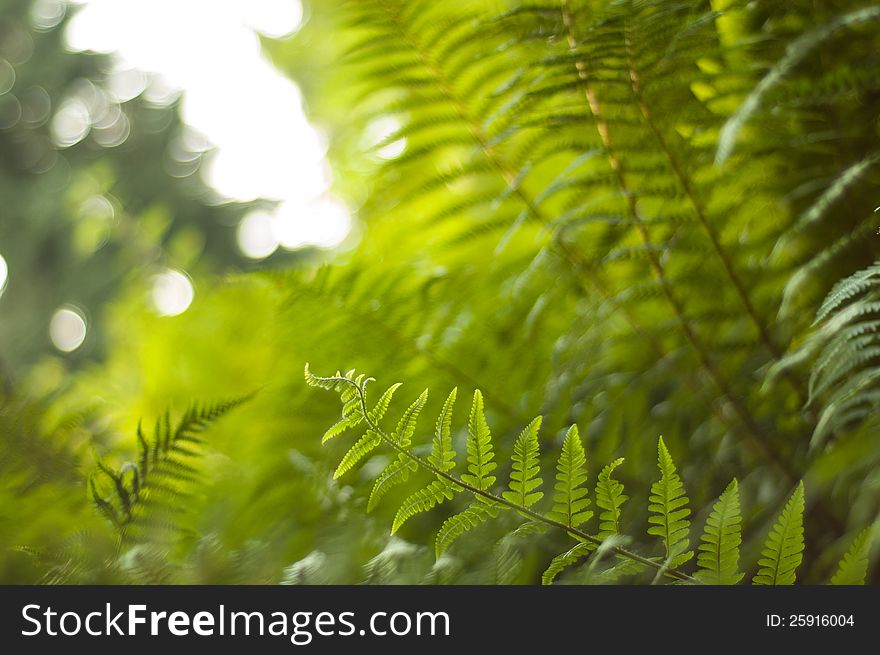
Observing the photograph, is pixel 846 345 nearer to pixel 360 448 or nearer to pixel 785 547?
pixel 785 547

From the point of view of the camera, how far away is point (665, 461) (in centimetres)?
30

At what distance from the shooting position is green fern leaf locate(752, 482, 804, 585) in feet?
0.97

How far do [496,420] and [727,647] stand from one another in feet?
0.84

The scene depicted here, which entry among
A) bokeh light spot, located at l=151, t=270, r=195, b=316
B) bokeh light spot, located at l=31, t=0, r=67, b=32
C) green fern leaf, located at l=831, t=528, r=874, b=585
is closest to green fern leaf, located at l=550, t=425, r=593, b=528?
green fern leaf, located at l=831, t=528, r=874, b=585

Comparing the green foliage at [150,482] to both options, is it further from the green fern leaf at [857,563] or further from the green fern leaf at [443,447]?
the green fern leaf at [857,563]

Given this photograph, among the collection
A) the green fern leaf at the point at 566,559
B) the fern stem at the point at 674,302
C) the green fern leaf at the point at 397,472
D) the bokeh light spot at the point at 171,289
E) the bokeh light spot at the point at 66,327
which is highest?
the bokeh light spot at the point at 66,327

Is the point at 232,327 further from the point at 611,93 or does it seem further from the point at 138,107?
the point at 138,107

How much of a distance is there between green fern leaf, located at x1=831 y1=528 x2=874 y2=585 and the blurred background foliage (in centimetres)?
9

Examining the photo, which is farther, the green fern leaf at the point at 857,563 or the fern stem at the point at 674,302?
the fern stem at the point at 674,302

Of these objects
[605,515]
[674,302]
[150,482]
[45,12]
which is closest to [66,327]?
[45,12]

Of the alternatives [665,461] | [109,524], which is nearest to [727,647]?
[665,461]

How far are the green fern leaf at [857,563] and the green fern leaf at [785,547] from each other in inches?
0.7

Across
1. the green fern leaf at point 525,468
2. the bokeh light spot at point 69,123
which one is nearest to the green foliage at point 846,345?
the green fern leaf at point 525,468

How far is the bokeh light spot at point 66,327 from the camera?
3773mm
